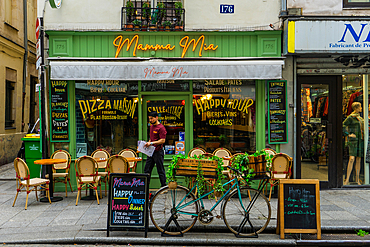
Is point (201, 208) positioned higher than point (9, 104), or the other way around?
point (9, 104)

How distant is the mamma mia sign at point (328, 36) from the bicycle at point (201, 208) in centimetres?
409

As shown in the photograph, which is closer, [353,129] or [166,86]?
[166,86]

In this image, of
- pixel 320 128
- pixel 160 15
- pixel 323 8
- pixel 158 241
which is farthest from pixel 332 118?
pixel 158 241

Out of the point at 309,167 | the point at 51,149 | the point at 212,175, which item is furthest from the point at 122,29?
the point at 309,167

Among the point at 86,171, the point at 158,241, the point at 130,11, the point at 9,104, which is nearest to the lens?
the point at 158,241

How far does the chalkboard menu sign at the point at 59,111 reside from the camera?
26.4ft

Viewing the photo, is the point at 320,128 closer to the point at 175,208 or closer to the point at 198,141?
the point at 198,141

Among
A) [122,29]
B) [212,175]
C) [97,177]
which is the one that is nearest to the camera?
[212,175]

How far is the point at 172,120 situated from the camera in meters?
8.41

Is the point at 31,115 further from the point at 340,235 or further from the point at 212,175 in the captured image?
the point at 340,235

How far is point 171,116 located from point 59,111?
111 inches

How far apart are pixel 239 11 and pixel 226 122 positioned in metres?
2.85

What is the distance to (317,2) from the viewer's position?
27.0ft

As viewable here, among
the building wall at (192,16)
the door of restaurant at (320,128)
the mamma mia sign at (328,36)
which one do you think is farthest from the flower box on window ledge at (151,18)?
the door of restaurant at (320,128)
